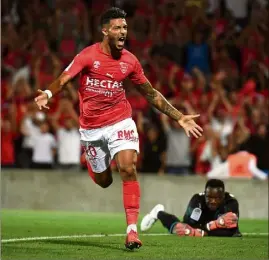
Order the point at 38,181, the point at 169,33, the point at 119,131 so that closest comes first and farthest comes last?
1. the point at 119,131
2. the point at 38,181
3. the point at 169,33

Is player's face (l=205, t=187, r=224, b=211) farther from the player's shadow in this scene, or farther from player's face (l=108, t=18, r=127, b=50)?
player's face (l=108, t=18, r=127, b=50)

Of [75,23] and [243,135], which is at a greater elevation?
[75,23]

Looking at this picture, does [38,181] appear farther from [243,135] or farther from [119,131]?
[119,131]

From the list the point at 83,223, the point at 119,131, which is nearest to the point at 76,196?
the point at 83,223

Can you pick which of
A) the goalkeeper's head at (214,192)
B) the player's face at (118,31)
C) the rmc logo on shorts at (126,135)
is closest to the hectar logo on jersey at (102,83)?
the player's face at (118,31)

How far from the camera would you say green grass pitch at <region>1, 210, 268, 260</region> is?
10281mm

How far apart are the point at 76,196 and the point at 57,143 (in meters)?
1.28

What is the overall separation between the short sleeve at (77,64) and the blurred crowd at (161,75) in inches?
356

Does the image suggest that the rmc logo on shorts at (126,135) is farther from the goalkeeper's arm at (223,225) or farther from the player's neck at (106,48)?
the goalkeeper's arm at (223,225)

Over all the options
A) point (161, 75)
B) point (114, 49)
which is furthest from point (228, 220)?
point (161, 75)

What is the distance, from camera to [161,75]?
22016 millimetres

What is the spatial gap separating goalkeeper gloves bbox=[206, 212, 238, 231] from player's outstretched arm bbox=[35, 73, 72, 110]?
12.1 ft

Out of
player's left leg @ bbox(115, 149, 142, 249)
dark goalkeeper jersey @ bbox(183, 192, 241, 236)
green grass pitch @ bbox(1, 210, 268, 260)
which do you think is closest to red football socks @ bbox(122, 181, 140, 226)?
player's left leg @ bbox(115, 149, 142, 249)

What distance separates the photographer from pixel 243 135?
19969 millimetres
